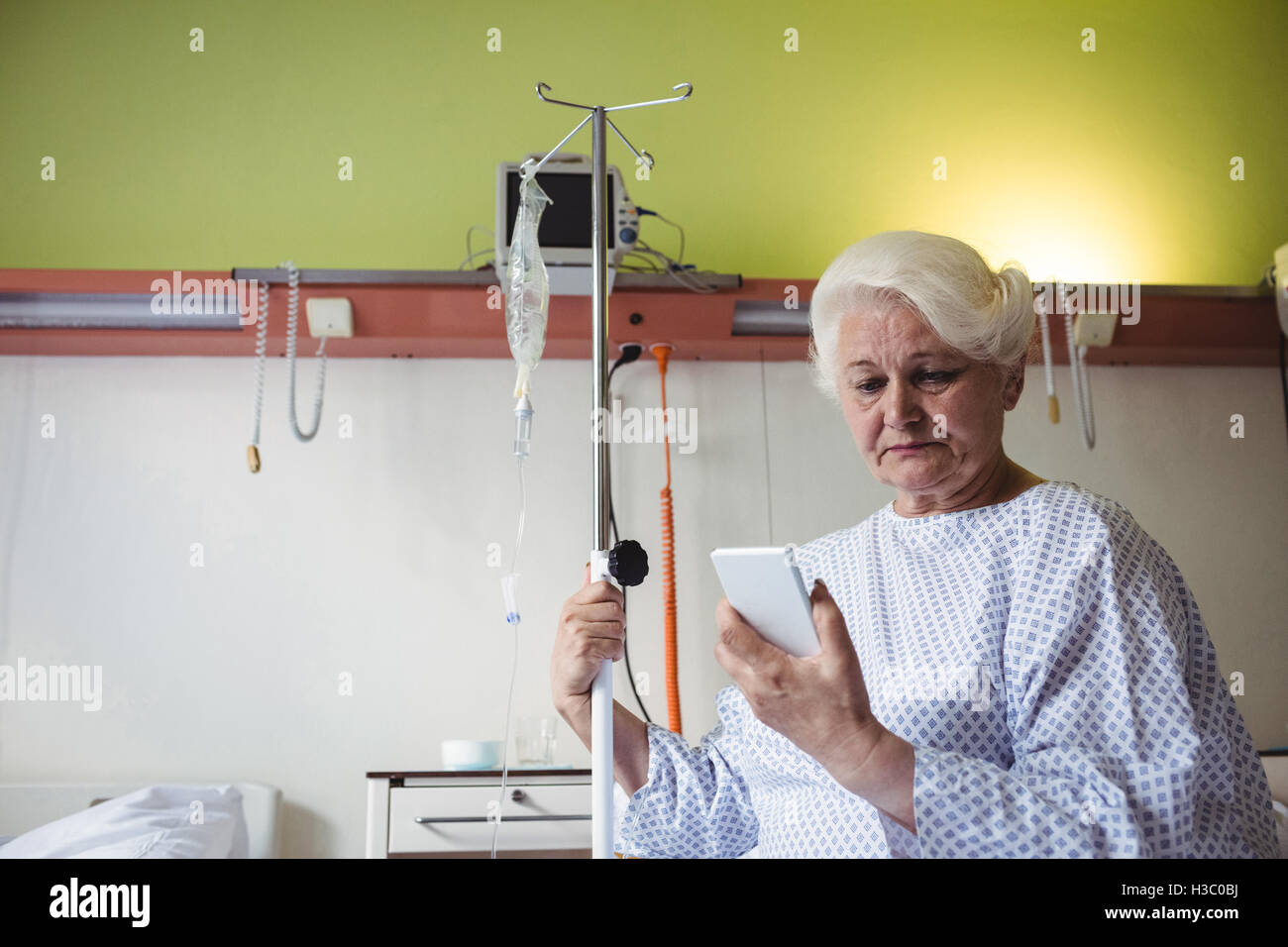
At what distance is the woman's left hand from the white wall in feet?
6.46

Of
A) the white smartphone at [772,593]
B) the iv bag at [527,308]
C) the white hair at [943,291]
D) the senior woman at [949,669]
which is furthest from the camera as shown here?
the white hair at [943,291]

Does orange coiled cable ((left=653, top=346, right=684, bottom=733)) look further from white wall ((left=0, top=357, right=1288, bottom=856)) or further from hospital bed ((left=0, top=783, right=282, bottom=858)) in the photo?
hospital bed ((left=0, top=783, right=282, bottom=858))

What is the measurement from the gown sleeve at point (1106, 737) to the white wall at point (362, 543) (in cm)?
186

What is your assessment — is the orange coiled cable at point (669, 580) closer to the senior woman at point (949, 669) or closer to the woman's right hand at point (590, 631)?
the senior woman at point (949, 669)

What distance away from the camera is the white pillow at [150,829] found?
2.00m

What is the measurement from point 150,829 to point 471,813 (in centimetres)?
64

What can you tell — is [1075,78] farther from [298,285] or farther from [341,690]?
[341,690]

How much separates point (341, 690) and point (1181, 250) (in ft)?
9.20

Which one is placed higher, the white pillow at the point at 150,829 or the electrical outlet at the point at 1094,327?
the electrical outlet at the point at 1094,327

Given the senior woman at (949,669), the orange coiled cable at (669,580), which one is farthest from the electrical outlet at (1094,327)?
the senior woman at (949,669)

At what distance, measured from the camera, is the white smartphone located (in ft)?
2.61

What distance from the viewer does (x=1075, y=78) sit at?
3320 mm

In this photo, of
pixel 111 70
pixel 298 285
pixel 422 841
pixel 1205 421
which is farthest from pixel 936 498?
pixel 111 70

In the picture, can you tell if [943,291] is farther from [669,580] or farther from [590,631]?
[669,580]
